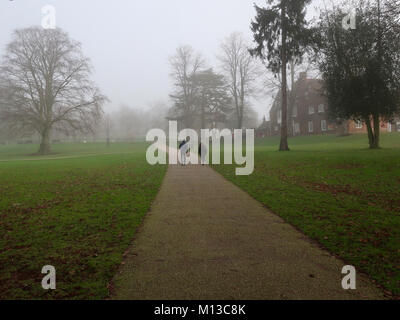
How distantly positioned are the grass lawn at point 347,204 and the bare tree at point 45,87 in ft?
112

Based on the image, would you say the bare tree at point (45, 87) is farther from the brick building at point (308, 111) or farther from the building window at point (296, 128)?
the building window at point (296, 128)

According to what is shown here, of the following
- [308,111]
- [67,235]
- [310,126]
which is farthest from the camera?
[308,111]

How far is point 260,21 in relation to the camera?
23609 mm

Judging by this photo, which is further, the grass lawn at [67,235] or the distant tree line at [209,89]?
the distant tree line at [209,89]

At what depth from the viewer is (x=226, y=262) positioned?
158 inches

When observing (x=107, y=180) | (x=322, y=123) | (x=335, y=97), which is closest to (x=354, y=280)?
(x=107, y=180)

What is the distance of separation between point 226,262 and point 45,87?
146 ft

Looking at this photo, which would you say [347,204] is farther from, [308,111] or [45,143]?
[308,111]

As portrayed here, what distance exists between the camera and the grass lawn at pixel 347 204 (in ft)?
13.8

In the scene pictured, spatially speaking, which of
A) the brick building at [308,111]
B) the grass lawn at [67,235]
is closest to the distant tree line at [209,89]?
the brick building at [308,111]

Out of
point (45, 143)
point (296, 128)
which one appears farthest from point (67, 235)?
point (296, 128)

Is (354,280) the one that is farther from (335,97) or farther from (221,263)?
(335,97)

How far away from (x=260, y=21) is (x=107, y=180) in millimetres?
19772

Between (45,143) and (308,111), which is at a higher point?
(308,111)
